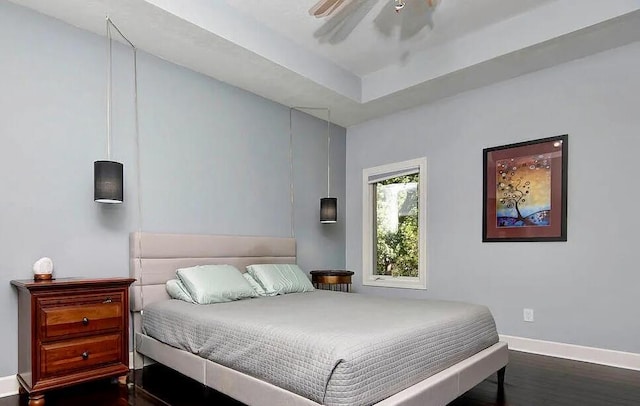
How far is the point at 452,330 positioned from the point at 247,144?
9.26 ft

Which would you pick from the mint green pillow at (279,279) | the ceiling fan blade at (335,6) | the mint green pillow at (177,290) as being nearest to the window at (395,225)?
the mint green pillow at (279,279)

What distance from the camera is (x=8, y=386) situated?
2664 millimetres

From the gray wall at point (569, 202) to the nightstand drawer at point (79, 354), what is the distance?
3.15 metres

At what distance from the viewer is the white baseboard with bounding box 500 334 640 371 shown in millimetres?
3236

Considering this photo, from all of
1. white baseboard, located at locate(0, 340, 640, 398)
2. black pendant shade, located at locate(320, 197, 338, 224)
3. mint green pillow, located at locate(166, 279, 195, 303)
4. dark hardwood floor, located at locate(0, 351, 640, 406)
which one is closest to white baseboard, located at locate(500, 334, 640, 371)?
white baseboard, located at locate(0, 340, 640, 398)

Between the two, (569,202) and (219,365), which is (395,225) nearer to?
(569,202)

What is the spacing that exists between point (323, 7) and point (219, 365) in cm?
231

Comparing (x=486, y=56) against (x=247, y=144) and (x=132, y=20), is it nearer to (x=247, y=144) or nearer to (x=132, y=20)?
(x=247, y=144)

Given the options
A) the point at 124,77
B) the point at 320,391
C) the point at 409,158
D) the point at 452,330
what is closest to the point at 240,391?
the point at 320,391

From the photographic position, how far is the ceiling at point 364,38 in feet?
9.96

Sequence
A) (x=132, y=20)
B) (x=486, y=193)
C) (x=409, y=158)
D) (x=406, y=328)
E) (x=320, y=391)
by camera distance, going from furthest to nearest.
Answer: (x=409, y=158) < (x=486, y=193) < (x=132, y=20) < (x=406, y=328) < (x=320, y=391)

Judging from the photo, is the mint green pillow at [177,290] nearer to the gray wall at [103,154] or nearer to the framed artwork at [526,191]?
the gray wall at [103,154]

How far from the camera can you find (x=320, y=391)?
175 cm

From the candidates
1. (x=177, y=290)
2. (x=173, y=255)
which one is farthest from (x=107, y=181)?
(x=177, y=290)
